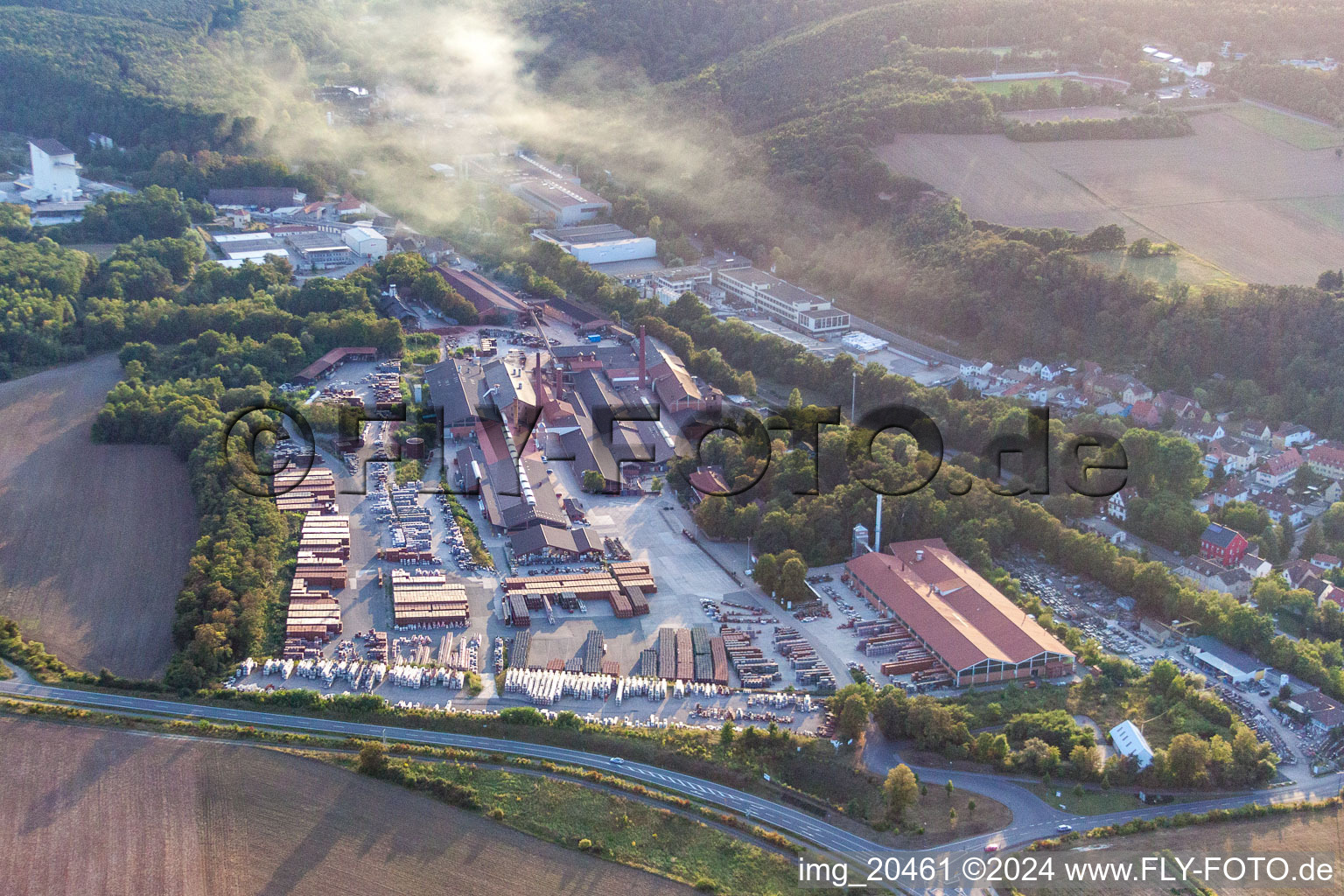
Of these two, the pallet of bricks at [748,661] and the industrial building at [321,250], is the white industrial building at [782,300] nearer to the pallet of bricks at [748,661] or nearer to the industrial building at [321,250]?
the industrial building at [321,250]

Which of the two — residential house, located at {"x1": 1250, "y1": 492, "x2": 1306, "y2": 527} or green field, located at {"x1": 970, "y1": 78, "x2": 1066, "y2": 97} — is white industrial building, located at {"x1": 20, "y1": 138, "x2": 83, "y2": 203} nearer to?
green field, located at {"x1": 970, "y1": 78, "x2": 1066, "y2": 97}

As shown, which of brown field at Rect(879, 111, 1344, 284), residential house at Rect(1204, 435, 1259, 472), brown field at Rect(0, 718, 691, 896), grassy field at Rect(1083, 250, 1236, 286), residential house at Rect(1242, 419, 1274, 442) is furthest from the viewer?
brown field at Rect(879, 111, 1344, 284)

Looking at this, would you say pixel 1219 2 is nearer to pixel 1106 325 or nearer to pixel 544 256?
pixel 1106 325

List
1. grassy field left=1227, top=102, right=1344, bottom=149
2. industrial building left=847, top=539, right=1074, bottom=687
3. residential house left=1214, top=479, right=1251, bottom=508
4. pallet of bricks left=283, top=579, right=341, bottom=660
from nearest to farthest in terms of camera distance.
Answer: industrial building left=847, top=539, right=1074, bottom=687 < pallet of bricks left=283, top=579, right=341, bottom=660 < residential house left=1214, top=479, right=1251, bottom=508 < grassy field left=1227, top=102, right=1344, bottom=149

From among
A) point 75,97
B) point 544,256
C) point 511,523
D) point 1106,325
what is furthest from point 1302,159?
point 75,97

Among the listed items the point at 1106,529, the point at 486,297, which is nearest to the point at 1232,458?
the point at 1106,529

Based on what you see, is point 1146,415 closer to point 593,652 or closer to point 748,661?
point 748,661

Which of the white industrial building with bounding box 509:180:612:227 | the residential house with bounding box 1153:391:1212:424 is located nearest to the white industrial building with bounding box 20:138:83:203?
the white industrial building with bounding box 509:180:612:227

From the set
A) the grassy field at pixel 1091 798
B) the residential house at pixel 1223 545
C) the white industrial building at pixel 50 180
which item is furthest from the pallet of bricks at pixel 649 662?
the white industrial building at pixel 50 180
